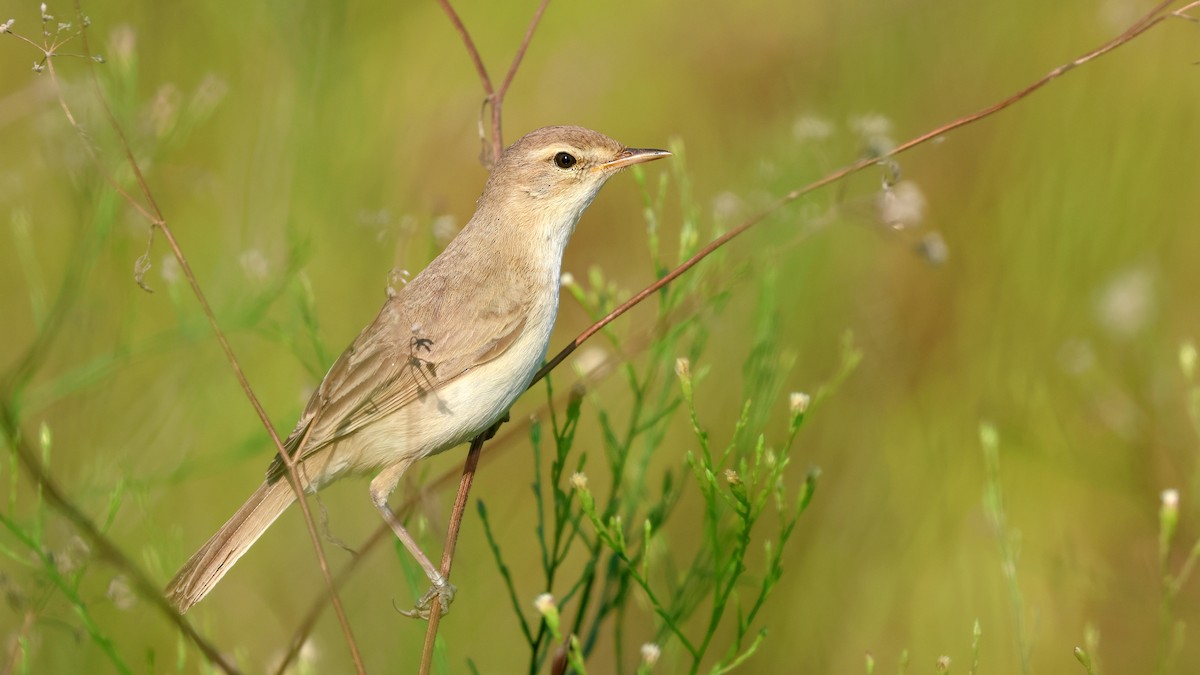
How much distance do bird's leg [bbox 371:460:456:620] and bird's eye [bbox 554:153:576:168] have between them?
106cm

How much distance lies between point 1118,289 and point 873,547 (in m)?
1.61

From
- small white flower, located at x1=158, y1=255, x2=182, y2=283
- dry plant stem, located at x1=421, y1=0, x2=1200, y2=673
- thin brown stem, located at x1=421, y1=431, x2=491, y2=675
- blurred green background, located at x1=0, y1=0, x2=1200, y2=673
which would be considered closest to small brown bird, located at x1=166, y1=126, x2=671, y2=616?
thin brown stem, located at x1=421, y1=431, x2=491, y2=675

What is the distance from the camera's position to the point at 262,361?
555 cm

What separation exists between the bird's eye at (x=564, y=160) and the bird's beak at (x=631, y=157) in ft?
0.31

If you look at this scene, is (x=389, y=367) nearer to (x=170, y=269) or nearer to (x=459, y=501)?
(x=459, y=501)

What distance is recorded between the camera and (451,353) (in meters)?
3.22

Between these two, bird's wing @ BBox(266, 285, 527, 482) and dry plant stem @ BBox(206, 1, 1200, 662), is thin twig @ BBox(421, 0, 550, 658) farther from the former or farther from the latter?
bird's wing @ BBox(266, 285, 527, 482)

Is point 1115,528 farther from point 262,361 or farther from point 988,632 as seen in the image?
point 262,361

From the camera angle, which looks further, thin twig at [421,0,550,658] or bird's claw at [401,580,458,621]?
bird's claw at [401,580,458,621]

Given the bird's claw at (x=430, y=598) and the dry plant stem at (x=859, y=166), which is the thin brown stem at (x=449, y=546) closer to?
the dry plant stem at (x=859, y=166)

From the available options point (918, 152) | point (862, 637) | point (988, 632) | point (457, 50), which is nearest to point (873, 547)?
point (862, 637)

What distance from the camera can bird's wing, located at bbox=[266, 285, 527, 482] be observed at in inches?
122

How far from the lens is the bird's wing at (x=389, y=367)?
310 cm

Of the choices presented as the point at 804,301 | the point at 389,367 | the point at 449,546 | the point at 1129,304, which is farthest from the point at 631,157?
the point at 1129,304
